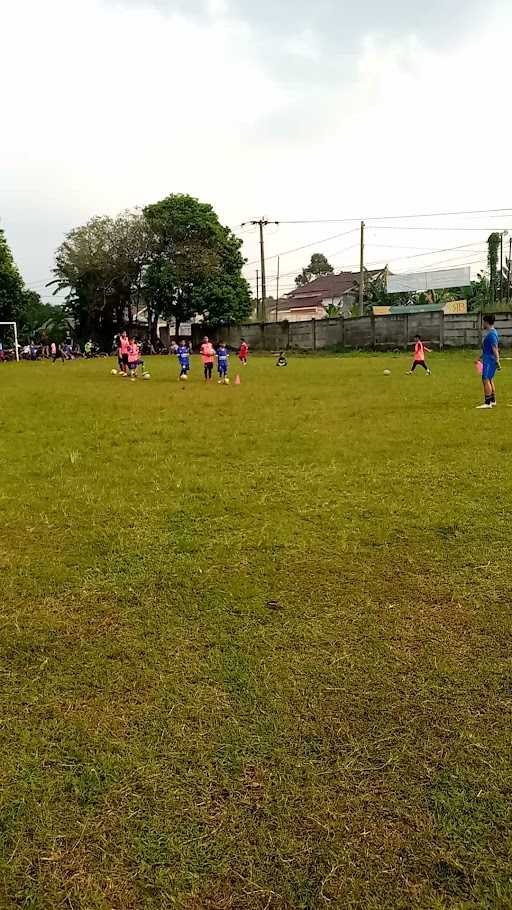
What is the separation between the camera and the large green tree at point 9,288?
48344 millimetres

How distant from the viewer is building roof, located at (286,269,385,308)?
2554 inches

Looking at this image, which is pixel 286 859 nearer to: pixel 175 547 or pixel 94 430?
pixel 175 547

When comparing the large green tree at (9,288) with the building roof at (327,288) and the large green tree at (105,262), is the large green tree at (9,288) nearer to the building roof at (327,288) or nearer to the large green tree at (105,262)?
the large green tree at (105,262)

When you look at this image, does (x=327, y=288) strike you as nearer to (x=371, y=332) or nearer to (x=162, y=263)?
(x=162, y=263)

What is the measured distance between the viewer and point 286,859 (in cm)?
246

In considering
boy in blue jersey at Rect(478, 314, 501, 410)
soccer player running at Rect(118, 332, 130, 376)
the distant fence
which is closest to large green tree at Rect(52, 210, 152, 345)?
the distant fence

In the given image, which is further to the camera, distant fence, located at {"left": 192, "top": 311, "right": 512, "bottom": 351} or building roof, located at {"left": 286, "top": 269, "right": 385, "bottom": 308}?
building roof, located at {"left": 286, "top": 269, "right": 385, "bottom": 308}

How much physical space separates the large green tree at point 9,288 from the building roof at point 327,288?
28495 millimetres

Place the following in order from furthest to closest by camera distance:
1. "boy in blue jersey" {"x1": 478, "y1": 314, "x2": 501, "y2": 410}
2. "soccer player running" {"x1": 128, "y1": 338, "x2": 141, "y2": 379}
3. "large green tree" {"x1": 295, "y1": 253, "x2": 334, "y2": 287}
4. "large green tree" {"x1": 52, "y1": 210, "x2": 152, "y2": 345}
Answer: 1. "large green tree" {"x1": 295, "y1": 253, "x2": 334, "y2": 287}
2. "large green tree" {"x1": 52, "y1": 210, "x2": 152, "y2": 345}
3. "soccer player running" {"x1": 128, "y1": 338, "x2": 141, "y2": 379}
4. "boy in blue jersey" {"x1": 478, "y1": 314, "x2": 501, "y2": 410}

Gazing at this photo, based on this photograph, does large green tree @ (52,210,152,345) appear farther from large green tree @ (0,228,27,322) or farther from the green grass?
the green grass

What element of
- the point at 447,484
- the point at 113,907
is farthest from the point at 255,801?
the point at 447,484

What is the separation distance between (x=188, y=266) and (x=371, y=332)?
16456mm

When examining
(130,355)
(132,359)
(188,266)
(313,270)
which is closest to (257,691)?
(132,359)

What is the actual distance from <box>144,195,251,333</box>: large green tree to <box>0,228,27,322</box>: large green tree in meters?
9.61
